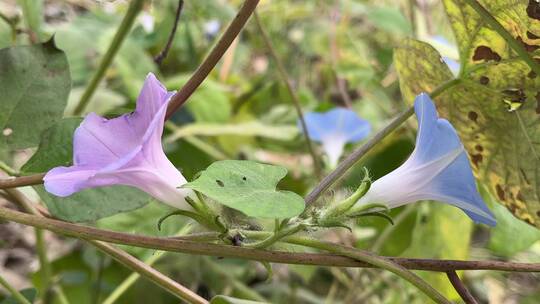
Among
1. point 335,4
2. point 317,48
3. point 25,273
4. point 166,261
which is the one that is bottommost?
point 25,273

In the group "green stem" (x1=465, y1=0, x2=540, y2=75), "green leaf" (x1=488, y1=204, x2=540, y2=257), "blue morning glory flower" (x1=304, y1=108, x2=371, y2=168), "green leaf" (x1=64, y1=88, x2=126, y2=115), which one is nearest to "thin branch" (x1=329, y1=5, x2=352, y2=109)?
"blue morning glory flower" (x1=304, y1=108, x2=371, y2=168)

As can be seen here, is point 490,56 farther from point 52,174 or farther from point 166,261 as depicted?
point 166,261

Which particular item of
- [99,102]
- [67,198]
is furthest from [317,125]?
[67,198]

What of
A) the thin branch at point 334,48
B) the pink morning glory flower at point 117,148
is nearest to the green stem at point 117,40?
the pink morning glory flower at point 117,148

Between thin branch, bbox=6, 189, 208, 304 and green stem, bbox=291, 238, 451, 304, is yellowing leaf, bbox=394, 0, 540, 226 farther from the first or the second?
thin branch, bbox=6, 189, 208, 304

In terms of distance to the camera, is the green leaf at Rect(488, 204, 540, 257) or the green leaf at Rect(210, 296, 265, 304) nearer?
the green leaf at Rect(210, 296, 265, 304)

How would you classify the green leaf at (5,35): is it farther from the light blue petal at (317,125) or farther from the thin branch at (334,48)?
the thin branch at (334,48)

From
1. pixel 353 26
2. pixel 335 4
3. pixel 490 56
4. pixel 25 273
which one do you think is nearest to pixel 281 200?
pixel 490 56
